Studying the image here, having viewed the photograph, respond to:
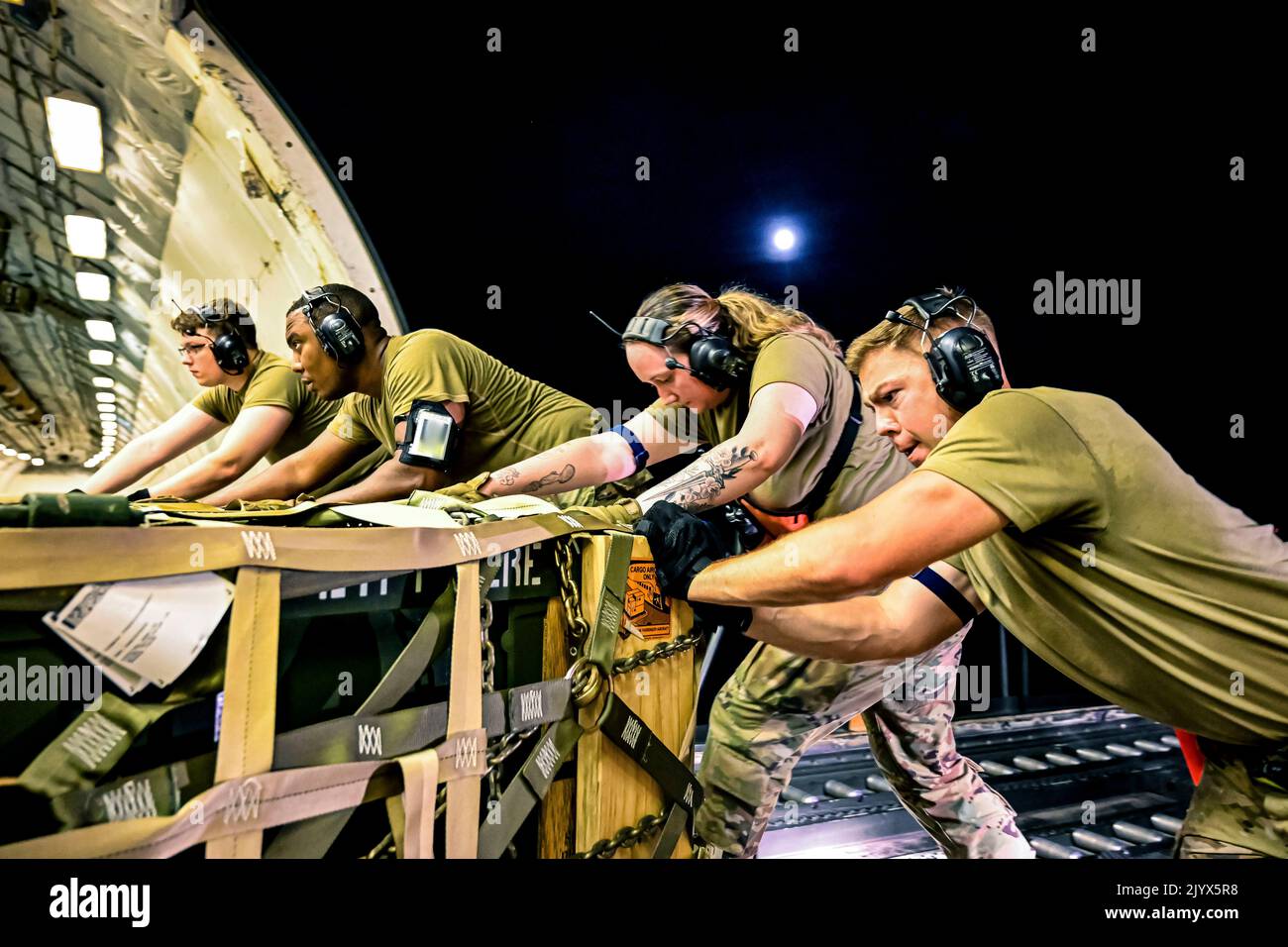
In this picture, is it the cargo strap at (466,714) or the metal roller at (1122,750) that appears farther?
the metal roller at (1122,750)

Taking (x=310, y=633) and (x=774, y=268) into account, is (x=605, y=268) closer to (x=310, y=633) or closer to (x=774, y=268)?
(x=774, y=268)

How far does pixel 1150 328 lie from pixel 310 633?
383 centimetres

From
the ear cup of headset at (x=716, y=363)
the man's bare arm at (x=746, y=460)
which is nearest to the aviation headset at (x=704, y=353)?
the ear cup of headset at (x=716, y=363)

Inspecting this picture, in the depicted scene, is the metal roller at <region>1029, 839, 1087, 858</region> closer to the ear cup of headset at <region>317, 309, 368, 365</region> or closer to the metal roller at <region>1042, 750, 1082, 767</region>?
the metal roller at <region>1042, 750, 1082, 767</region>

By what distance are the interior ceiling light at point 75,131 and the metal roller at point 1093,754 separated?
17.3 feet

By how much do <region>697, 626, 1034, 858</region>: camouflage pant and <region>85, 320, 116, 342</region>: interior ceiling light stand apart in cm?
443

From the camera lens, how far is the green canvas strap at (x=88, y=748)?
2.41 ft

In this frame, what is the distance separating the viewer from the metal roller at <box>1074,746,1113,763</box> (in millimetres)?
3553

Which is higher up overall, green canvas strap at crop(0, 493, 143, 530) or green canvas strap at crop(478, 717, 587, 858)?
green canvas strap at crop(0, 493, 143, 530)

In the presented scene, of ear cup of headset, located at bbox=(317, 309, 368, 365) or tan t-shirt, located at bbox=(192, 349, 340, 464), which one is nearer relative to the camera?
ear cup of headset, located at bbox=(317, 309, 368, 365)

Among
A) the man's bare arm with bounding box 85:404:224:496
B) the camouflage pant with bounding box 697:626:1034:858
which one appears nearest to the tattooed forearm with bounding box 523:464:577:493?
the camouflage pant with bounding box 697:626:1034:858

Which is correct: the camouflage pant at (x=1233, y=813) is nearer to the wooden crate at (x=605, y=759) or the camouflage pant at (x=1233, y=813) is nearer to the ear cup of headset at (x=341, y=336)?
the wooden crate at (x=605, y=759)

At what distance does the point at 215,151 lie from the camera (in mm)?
3943
